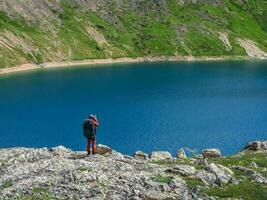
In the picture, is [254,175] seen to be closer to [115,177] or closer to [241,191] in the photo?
[241,191]

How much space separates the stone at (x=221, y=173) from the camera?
105 feet

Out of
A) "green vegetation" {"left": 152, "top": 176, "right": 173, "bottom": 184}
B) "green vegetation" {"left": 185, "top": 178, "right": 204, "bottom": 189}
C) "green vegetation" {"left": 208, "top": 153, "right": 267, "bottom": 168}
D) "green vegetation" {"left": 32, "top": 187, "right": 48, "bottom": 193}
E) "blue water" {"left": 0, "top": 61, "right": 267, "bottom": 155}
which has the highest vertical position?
"blue water" {"left": 0, "top": 61, "right": 267, "bottom": 155}

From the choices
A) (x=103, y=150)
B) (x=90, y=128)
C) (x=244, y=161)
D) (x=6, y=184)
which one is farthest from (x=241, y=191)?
(x=6, y=184)

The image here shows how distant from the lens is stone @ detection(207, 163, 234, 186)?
32031mm

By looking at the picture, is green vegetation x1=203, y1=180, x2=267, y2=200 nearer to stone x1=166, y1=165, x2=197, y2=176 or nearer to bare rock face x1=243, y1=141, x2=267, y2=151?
stone x1=166, y1=165, x2=197, y2=176

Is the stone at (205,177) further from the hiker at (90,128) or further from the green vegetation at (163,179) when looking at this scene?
the hiker at (90,128)

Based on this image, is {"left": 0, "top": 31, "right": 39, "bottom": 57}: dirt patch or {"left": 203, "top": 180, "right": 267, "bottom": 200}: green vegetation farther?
{"left": 0, "top": 31, "right": 39, "bottom": 57}: dirt patch

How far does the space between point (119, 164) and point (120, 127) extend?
196ft

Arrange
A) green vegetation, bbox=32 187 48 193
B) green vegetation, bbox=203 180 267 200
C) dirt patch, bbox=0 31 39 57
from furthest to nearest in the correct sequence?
1. dirt patch, bbox=0 31 39 57
2. green vegetation, bbox=32 187 48 193
3. green vegetation, bbox=203 180 267 200

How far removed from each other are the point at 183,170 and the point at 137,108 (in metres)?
80.5

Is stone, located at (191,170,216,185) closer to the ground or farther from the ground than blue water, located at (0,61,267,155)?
closer to the ground

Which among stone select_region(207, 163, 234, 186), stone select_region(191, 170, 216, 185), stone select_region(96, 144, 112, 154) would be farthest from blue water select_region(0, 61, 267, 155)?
stone select_region(191, 170, 216, 185)

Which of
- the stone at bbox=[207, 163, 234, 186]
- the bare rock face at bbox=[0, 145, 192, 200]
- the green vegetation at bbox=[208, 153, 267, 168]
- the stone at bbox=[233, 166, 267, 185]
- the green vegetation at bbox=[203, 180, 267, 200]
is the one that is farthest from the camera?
the green vegetation at bbox=[208, 153, 267, 168]

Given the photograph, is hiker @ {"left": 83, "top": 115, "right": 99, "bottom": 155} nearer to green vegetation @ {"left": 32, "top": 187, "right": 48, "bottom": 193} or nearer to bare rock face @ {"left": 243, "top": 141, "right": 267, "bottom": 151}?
green vegetation @ {"left": 32, "top": 187, "right": 48, "bottom": 193}
